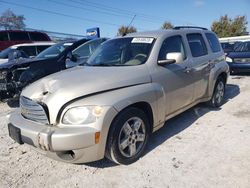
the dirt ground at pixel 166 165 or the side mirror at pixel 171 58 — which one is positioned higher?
the side mirror at pixel 171 58

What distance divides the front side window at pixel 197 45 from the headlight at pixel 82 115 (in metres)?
2.72

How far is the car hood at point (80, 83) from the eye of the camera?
322cm

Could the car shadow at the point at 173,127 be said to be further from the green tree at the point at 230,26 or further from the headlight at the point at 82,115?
the green tree at the point at 230,26

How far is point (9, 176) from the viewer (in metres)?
3.53

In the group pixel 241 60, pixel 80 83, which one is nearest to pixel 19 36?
pixel 241 60

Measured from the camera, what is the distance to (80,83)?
3.44 m

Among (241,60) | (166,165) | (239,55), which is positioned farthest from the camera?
(239,55)

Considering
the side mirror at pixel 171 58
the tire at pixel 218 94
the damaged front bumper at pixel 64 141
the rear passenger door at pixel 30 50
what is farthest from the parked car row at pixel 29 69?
the rear passenger door at pixel 30 50

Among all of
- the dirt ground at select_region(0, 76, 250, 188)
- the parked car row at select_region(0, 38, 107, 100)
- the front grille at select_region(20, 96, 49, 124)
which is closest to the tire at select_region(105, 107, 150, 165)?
the dirt ground at select_region(0, 76, 250, 188)

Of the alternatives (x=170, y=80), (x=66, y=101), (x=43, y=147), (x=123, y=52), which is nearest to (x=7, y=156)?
(x=43, y=147)

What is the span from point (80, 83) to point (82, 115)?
19.0 inches

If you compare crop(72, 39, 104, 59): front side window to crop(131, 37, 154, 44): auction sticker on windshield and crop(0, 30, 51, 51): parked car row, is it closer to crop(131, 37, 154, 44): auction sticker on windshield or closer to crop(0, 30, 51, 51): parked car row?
crop(131, 37, 154, 44): auction sticker on windshield

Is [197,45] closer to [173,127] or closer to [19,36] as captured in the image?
[173,127]

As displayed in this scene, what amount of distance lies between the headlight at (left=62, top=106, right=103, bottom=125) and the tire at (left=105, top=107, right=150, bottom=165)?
294mm
